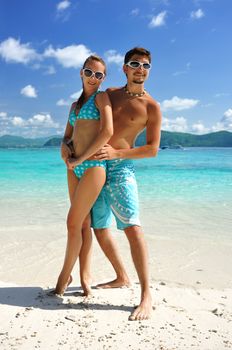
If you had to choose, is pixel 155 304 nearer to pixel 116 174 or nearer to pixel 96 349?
pixel 96 349

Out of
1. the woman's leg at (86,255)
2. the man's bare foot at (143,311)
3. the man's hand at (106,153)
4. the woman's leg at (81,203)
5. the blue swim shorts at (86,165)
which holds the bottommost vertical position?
the man's bare foot at (143,311)

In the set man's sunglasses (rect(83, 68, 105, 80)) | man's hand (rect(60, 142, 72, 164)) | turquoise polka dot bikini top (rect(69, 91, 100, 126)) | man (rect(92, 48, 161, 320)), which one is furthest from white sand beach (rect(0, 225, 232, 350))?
man's sunglasses (rect(83, 68, 105, 80))

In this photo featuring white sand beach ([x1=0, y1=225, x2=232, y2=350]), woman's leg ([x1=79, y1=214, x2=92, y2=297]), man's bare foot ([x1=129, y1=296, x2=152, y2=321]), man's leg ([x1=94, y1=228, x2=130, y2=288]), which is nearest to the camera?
white sand beach ([x1=0, y1=225, x2=232, y2=350])

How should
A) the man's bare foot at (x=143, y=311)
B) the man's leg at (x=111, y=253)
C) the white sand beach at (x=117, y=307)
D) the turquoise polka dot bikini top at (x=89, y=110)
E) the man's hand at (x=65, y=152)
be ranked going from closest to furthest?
the white sand beach at (x=117, y=307) < the man's bare foot at (x=143, y=311) < the turquoise polka dot bikini top at (x=89, y=110) < the man's hand at (x=65, y=152) < the man's leg at (x=111, y=253)

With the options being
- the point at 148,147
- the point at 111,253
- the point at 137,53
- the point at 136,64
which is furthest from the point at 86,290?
the point at 137,53

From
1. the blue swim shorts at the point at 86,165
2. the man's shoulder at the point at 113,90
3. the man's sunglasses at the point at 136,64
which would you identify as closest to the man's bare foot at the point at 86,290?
the blue swim shorts at the point at 86,165

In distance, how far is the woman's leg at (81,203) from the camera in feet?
11.2

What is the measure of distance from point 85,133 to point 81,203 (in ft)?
2.10

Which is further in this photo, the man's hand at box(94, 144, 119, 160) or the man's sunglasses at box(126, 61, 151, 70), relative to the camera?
the man's sunglasses at box(126, 61, 151, 70)

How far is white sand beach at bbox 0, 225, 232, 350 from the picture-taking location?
288cm

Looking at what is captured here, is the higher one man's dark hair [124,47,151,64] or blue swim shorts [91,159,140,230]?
man's dark hair [124,47,151,64]

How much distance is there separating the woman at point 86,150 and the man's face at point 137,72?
241mm

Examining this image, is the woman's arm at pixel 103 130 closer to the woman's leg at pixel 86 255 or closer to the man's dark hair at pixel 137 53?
the man's dark hair at pixel 137 53

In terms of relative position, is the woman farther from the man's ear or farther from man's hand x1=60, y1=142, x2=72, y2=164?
the man's ear
